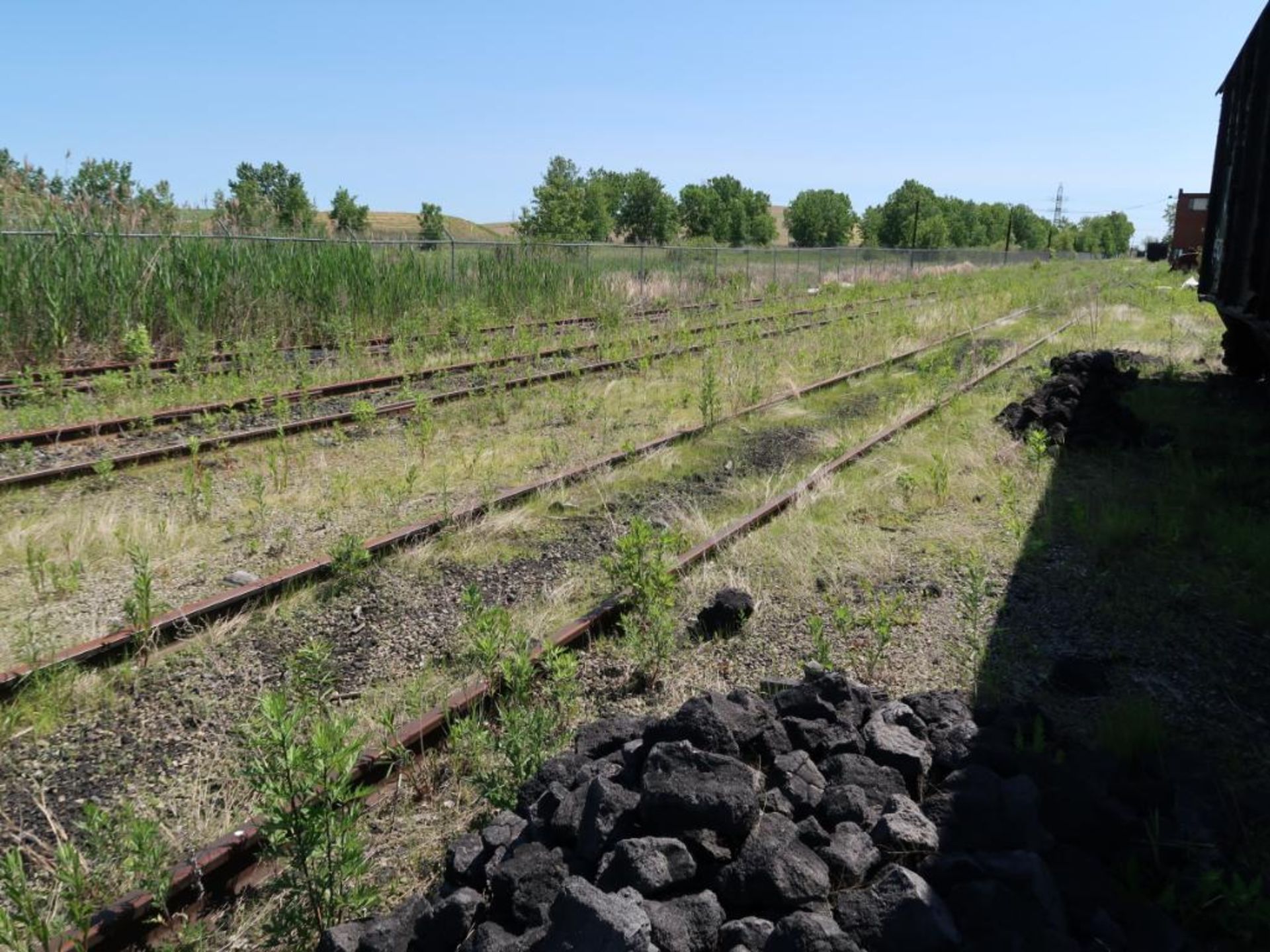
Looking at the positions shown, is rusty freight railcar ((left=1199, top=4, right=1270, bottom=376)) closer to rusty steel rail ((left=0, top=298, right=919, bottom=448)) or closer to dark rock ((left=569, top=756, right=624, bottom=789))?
rusty steel rail ((left=0, top=298, right=919, bottom=448))

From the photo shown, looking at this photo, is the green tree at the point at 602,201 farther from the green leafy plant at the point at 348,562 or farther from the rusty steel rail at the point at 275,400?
the green leafy plant at the point at 348,562

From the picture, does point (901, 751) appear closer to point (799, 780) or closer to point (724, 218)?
point (799, 780)

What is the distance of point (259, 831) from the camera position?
2.75 meters

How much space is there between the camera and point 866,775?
299 cm

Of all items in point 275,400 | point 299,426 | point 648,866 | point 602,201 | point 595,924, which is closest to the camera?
point 595,924

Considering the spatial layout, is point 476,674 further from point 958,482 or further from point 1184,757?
point 958,482

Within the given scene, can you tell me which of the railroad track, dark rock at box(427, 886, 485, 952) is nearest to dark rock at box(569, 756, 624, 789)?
dark rock at box(427, 886, 485, 952)

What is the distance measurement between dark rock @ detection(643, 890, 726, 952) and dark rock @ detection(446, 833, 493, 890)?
638mm

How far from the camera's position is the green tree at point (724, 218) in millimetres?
83000

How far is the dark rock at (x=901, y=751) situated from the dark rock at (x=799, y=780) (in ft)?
0.82

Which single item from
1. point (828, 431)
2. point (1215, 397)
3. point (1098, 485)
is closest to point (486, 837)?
point (1098, 485)

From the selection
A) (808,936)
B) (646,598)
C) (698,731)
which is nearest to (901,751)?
(698,731)

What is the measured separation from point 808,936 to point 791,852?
0.96 ft

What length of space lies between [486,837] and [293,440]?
649 cm
